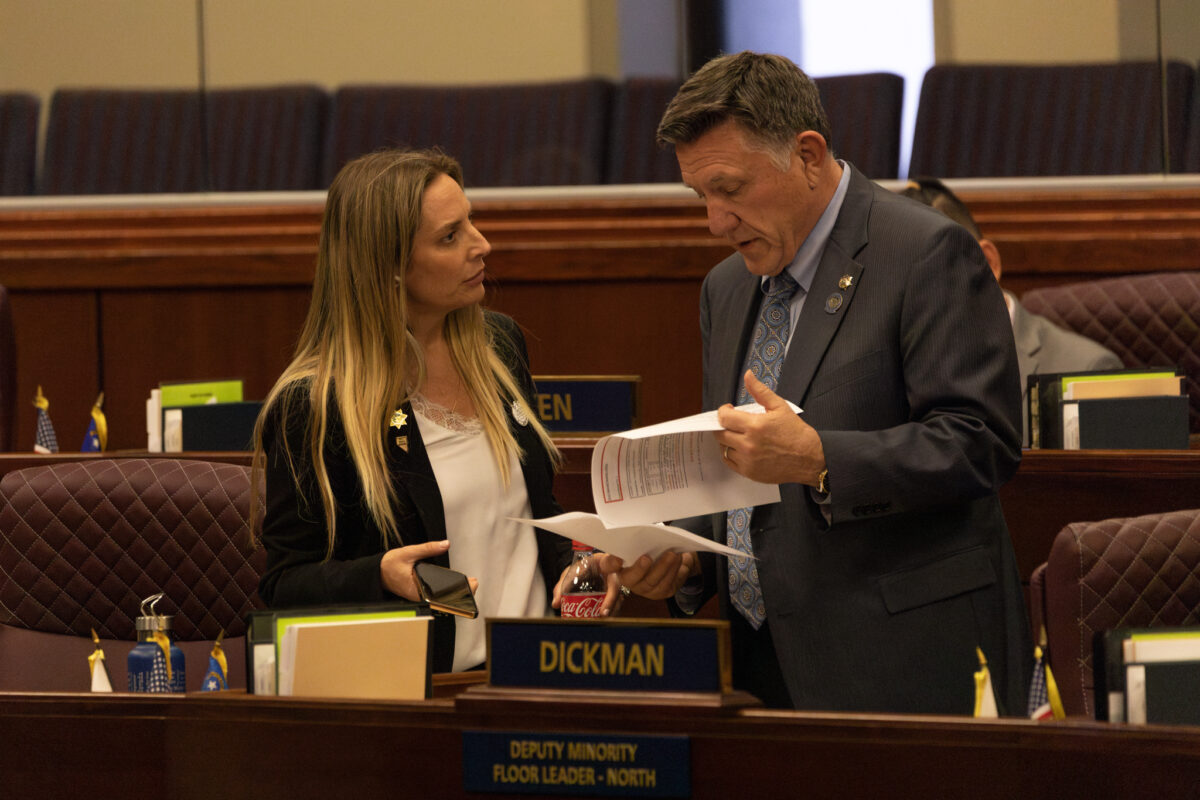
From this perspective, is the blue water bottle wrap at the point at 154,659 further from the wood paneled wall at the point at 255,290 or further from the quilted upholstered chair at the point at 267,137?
the quilted upholstered chair at the point at 267,137

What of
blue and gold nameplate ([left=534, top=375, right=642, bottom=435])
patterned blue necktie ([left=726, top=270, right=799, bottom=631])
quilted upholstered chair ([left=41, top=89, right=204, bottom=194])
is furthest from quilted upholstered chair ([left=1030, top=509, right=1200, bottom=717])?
quilted upholstered chair ([left=41, top=89, right=204, bottom=194])

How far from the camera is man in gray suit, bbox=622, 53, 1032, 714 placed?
4.79 feet

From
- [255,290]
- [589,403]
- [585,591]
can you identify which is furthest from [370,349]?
[255,290]

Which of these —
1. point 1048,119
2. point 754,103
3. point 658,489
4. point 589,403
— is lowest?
point 658,489

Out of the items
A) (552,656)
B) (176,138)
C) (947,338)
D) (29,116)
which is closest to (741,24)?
(176,138)

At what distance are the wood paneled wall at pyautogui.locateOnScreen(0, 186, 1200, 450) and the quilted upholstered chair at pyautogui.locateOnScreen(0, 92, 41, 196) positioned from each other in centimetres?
21

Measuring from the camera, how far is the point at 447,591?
55.6 inches

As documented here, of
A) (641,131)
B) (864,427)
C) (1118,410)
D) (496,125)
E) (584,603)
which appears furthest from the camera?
(496,125)

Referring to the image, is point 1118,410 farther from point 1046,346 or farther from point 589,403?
point 589,403

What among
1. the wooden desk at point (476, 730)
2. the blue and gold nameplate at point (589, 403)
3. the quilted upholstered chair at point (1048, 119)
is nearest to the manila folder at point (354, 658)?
the wooden desk at point (476, 730)

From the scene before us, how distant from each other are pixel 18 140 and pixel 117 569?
9.01ft

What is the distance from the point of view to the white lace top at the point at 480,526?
1.75 m

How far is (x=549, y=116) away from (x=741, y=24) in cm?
67

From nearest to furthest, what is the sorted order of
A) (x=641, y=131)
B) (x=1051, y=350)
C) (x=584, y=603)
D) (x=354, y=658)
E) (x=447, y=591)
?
(x=354, y=658)
(x=447, y=591)
(x=584, y=603)
(x=1051, y=350)
(x=641, y=131)
